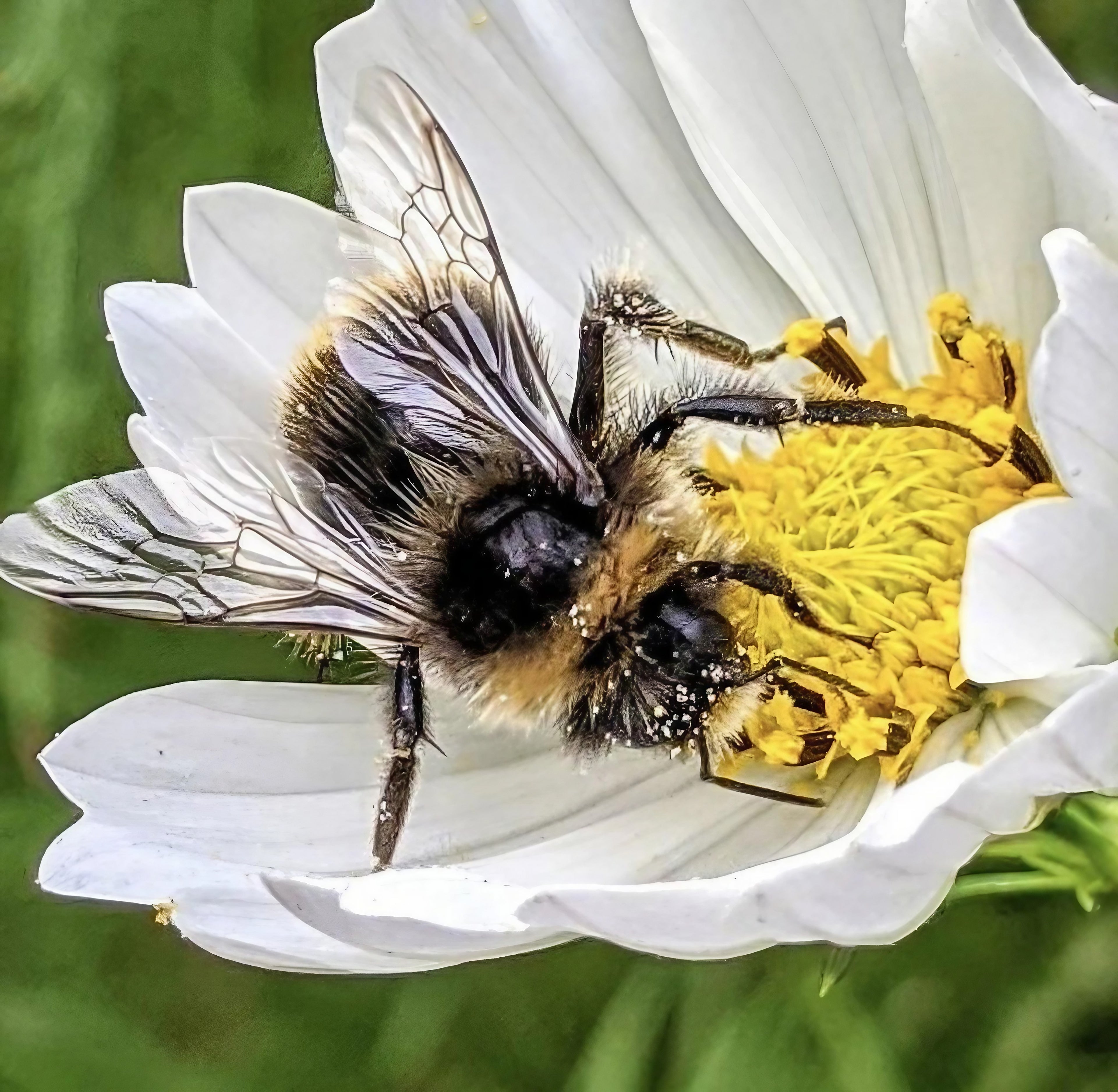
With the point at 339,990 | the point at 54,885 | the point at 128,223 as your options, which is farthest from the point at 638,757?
the point at 128,223

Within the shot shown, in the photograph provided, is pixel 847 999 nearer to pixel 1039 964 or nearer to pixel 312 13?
pixel 1039 964

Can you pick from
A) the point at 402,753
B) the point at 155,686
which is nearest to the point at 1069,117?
the point at 402,753

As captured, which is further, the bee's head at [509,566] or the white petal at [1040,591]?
the bee's head at [509,566]

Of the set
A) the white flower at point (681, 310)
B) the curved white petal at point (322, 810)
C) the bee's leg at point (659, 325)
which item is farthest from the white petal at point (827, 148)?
the curved white petal at point (322, 810)

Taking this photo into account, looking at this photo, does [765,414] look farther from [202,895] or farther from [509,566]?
[202,895]

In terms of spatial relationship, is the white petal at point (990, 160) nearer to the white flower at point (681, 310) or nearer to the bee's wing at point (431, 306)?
the white flower at point (681, 310)
